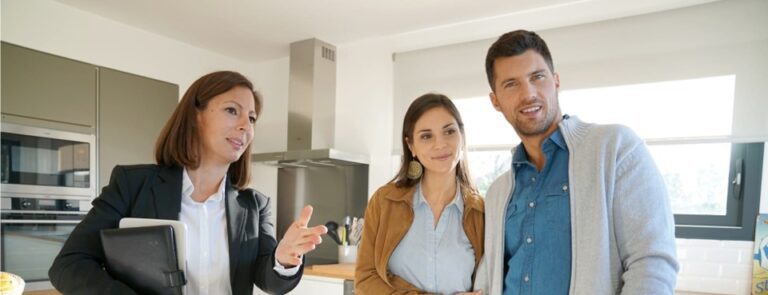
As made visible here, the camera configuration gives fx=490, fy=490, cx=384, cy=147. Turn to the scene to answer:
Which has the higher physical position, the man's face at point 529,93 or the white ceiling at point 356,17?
the white ceiling at point 356,17

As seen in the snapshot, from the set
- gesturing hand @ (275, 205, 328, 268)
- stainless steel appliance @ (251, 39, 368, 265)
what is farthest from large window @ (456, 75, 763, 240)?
gesturing hand @ (275, 205, 328, 268)

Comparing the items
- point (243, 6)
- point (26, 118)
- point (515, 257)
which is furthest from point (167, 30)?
point (515, 257)

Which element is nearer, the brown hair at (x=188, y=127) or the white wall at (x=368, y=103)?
the brown hair at (x=188, y=127)

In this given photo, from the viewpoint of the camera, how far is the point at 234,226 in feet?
4.09

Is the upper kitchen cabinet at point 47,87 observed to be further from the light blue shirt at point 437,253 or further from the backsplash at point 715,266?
the backsplash at point 715,266

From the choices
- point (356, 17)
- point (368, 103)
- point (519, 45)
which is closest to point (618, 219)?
point (519, 45)

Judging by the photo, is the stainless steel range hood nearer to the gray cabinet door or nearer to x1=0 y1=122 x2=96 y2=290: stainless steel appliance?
the gray cabinet door

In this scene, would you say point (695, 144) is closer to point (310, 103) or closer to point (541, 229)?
point (541, 229)

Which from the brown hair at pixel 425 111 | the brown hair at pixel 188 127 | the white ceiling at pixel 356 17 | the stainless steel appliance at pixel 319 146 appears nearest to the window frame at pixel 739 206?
the white ceiling at pixel 356 17

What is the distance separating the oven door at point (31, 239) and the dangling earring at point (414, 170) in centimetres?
224

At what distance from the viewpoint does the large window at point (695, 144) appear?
249cm

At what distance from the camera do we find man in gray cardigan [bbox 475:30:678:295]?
996 millimetres

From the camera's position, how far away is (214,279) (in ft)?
3.92

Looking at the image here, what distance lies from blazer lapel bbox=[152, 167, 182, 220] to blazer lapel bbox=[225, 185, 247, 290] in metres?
0.12
